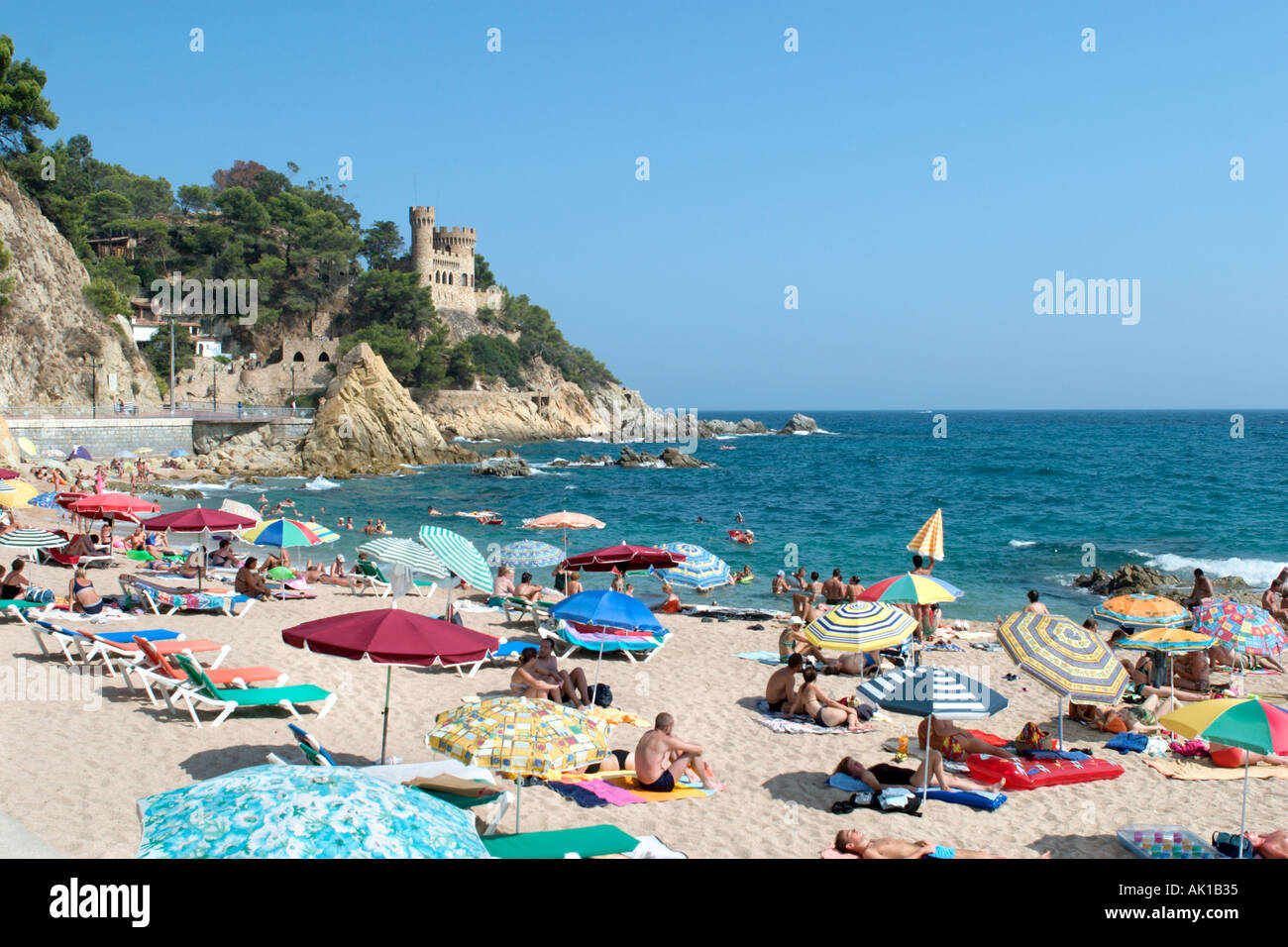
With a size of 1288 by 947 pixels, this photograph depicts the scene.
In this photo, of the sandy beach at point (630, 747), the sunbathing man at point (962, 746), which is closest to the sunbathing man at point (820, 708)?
the sandy beach at point (630, 747)

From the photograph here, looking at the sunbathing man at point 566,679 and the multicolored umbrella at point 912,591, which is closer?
the sunbathing man at point 566,679

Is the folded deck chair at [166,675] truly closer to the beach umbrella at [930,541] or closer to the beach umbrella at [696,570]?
the beach umbrella at [696,570]

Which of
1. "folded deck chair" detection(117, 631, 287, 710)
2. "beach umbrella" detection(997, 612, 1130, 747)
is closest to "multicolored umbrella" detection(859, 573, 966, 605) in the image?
"beach umbrella" detection(997, 612, 1130, 747)

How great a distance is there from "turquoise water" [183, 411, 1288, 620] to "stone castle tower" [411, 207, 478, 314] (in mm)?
22684

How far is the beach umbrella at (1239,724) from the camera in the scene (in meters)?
6.56

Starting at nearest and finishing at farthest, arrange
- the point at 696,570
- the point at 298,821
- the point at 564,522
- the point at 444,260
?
1. the point at 298,821
2. the point at 696,570
3. the point at 564,522
4. the point at 444,260

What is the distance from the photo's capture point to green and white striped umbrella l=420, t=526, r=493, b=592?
1284 centimetres

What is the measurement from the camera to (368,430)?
161 ft

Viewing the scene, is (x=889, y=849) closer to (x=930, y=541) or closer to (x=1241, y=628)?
(x=1241, y=628)

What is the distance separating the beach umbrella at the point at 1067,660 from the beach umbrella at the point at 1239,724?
1107 mm

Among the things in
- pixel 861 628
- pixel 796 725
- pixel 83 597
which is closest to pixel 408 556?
pixel 83 597

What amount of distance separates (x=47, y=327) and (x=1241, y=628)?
47.3m

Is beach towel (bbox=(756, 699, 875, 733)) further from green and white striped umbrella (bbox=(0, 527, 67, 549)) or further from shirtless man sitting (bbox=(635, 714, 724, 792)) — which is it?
green and white striped umbrella (bbox=(0, 527, 67, 549))
